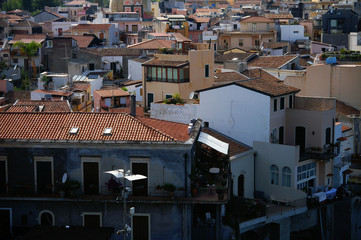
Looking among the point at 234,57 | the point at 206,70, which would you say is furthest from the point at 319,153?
the point at 234,57

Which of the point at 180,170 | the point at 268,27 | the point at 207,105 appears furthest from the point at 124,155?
the point at 268,27

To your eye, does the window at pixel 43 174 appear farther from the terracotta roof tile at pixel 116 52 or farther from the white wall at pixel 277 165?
the terracotta roof tile at pixel 116 52

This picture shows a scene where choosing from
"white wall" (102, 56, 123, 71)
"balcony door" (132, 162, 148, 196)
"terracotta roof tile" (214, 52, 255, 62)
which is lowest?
"balcony door" (132, 162, 148, 196)

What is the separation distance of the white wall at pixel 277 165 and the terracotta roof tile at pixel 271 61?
808 inches

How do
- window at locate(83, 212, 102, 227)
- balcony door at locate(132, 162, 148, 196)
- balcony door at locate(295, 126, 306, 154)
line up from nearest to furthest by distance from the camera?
balcony door at locate(132, 162, 148, 196) < window at locate(83, 212, 102, 227) < balcony door at locate(295, 126, 306, 154)

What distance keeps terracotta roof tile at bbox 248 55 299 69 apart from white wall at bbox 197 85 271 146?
18899 millimetres

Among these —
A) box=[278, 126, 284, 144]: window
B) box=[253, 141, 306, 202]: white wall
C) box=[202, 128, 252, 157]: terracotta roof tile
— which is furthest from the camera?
box=[278, 126, 284, 144]: window

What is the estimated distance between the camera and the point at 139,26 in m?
92.9

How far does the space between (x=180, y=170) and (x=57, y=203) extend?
16.3 feet

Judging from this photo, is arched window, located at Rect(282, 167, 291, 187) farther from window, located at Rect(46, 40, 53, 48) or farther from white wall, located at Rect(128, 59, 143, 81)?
window, located at Rect(46, 40, 53, 48)

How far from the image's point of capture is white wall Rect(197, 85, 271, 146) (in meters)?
34.3

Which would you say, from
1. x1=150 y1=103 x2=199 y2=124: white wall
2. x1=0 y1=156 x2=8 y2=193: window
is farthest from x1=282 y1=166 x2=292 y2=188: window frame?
x1=0 y1=156 x2=8 y2=193: window

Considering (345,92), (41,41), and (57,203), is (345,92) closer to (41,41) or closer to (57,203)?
(57,203)

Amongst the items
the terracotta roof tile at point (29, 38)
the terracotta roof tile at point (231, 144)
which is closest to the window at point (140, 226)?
the terracotta roof tile at point (231, 144)
